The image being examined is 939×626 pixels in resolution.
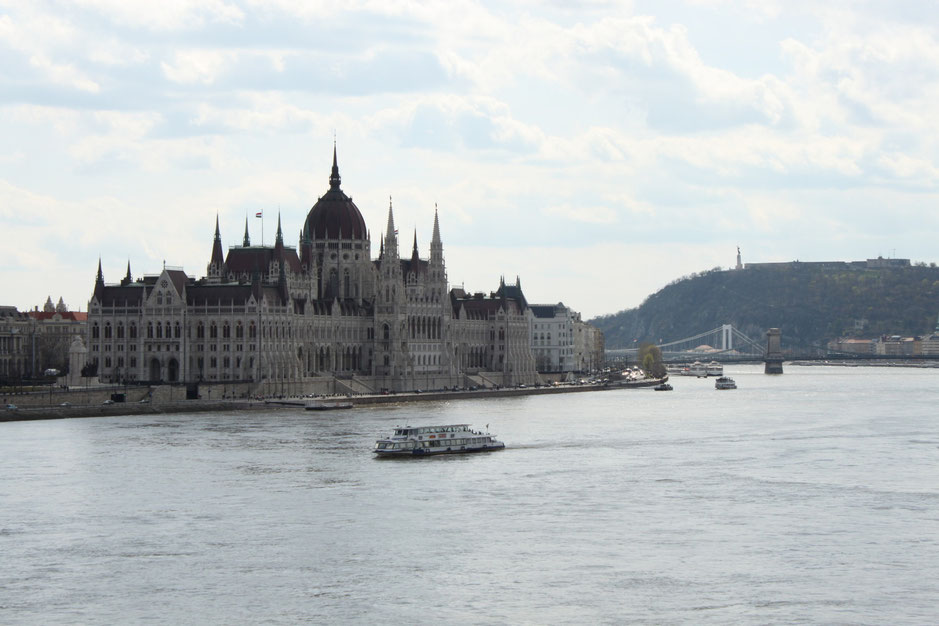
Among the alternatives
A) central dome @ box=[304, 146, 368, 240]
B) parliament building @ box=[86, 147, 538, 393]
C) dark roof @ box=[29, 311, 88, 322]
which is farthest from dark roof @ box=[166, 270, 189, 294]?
dark roof @ box=[29, 311, 88, 322]

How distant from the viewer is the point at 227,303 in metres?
140

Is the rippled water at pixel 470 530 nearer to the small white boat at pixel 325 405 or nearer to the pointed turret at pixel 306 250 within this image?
the small white boat at pixel 325 405

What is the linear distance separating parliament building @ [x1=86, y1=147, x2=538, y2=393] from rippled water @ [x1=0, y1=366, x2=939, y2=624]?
Result: 41039 mm

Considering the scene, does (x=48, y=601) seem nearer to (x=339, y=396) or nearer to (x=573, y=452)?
(x=573, y=452)

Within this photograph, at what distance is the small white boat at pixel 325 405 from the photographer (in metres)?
129

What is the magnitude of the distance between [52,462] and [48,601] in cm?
3390

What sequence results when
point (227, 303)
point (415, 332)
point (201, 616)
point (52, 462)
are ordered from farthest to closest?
point (415, 332)
point (227, 303)
point (52, 462)
point (201, 616)

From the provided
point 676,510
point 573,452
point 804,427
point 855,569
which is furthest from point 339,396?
point 855,569

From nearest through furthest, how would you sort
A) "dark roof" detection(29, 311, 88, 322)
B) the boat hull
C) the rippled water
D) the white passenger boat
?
the rippled water → the boat hull → the white passenger boat → "dark roof" detection(29, 311, 88, 322)

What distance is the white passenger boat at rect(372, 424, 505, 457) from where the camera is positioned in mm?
84938

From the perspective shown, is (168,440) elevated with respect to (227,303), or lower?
lower

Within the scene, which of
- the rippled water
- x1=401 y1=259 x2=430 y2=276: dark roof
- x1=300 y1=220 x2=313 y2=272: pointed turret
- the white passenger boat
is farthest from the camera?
x1=401 y1=259 x2=430 y2=276: dark roof

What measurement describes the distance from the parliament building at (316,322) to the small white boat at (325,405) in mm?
5812

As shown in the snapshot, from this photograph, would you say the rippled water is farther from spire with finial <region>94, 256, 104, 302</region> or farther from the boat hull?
spire with finial <region>94, 256, 104, 302</region>
